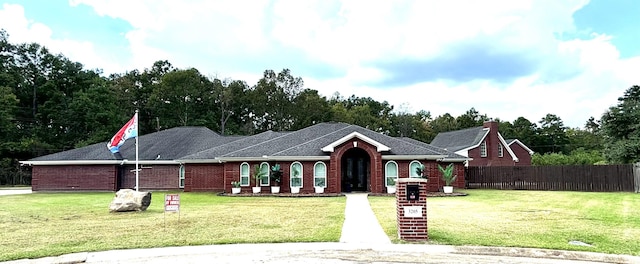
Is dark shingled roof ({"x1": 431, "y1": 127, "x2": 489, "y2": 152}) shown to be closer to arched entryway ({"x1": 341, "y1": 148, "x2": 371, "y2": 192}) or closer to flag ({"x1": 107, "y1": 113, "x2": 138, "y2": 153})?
arched entryway ({"x1": 341, "y1": 148, "x2": 371, "y2": 192})

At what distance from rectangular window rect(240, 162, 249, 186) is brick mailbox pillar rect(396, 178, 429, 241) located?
16.4m

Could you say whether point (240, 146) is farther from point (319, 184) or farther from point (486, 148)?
point (486, 148)

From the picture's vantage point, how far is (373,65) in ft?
88.6

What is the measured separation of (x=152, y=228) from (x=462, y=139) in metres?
35.8

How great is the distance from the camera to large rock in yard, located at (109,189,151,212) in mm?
14836

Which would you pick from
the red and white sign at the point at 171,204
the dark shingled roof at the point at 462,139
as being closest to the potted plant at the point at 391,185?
the red and white sign at the point at 171,204

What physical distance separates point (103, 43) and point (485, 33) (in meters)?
21.3

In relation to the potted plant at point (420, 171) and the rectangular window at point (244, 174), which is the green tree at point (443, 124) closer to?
the potted plant at point (420, 171)

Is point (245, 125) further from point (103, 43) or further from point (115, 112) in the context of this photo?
point (103, 43)

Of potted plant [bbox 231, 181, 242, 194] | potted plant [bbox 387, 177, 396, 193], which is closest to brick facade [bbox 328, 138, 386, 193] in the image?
potted plant [bbox 387, 177, 396, 193]

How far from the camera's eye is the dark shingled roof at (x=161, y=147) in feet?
98.0

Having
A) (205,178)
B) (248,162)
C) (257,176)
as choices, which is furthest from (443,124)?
(257,176)

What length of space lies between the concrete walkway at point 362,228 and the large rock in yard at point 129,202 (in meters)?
6.79

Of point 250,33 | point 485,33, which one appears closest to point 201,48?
point 250,33
